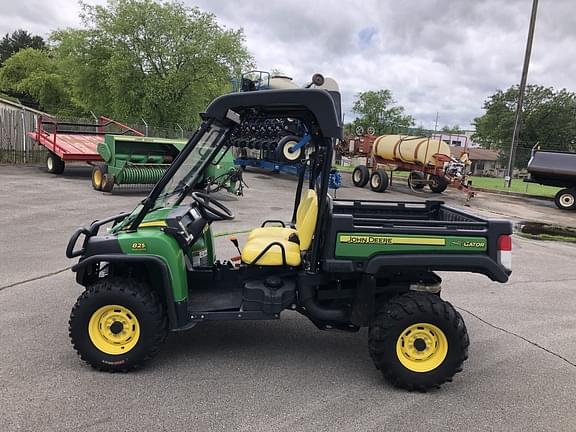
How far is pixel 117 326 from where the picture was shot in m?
3.39

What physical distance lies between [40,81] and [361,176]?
28069 mm

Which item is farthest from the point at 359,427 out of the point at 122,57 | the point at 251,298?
the point at 122,57

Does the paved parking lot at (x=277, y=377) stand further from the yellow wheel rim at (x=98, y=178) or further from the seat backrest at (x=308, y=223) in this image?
the yellow wheel rim at (x=98, y=178)

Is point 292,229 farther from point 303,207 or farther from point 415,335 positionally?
point 415,335

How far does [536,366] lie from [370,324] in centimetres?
152

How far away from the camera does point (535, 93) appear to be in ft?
162

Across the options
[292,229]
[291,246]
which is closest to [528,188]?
[292,229]

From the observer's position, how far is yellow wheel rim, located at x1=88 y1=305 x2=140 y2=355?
337 cm

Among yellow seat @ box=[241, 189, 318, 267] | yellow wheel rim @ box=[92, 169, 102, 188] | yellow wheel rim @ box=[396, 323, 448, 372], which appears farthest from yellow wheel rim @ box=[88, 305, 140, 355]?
yellow wheel rim @ box=[92, 169, 102, 188]

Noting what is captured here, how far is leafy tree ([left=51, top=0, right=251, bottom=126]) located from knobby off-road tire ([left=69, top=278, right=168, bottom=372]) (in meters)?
21.5

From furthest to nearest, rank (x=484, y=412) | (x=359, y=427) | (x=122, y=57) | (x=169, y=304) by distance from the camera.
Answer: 1. (x=122, y=57)
2. (x=169, y=304)
3. (x=484, y=412)
4. (x=359, y=427)

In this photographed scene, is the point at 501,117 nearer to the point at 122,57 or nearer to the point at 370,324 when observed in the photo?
the point at 122,57

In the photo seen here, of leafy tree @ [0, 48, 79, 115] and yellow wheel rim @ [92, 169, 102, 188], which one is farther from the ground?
leafy tree @ [0, 48, 79, 115]

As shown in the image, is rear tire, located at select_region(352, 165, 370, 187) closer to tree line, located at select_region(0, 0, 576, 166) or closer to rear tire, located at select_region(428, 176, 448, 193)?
rear tire, located at select_region(428, 176, 448, 193)
